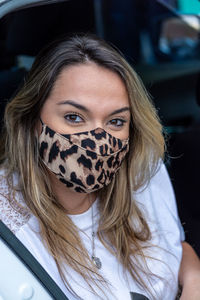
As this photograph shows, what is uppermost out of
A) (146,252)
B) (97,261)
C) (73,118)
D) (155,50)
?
(73,118)

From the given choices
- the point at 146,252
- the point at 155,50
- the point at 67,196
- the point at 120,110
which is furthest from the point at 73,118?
the point at 155,50

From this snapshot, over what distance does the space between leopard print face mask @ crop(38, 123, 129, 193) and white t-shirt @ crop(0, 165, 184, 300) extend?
18cm

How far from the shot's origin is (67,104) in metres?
1.46

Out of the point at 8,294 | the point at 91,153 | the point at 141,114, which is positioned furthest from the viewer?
the point at 141,114

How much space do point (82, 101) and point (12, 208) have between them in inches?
17.3

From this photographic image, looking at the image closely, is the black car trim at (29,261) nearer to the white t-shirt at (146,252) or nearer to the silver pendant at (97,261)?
the white t-shirt at (146,252)

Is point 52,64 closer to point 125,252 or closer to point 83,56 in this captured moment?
point 83,56

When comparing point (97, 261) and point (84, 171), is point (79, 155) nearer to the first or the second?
point (84, 171)

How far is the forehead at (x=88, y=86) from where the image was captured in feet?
4.80

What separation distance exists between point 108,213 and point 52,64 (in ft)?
2.13

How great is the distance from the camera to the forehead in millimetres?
1462

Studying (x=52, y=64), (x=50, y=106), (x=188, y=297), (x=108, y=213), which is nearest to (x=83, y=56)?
(x=52, y=64)

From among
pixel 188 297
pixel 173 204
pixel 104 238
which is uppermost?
pixel 104 238

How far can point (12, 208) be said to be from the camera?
1.45 metres
